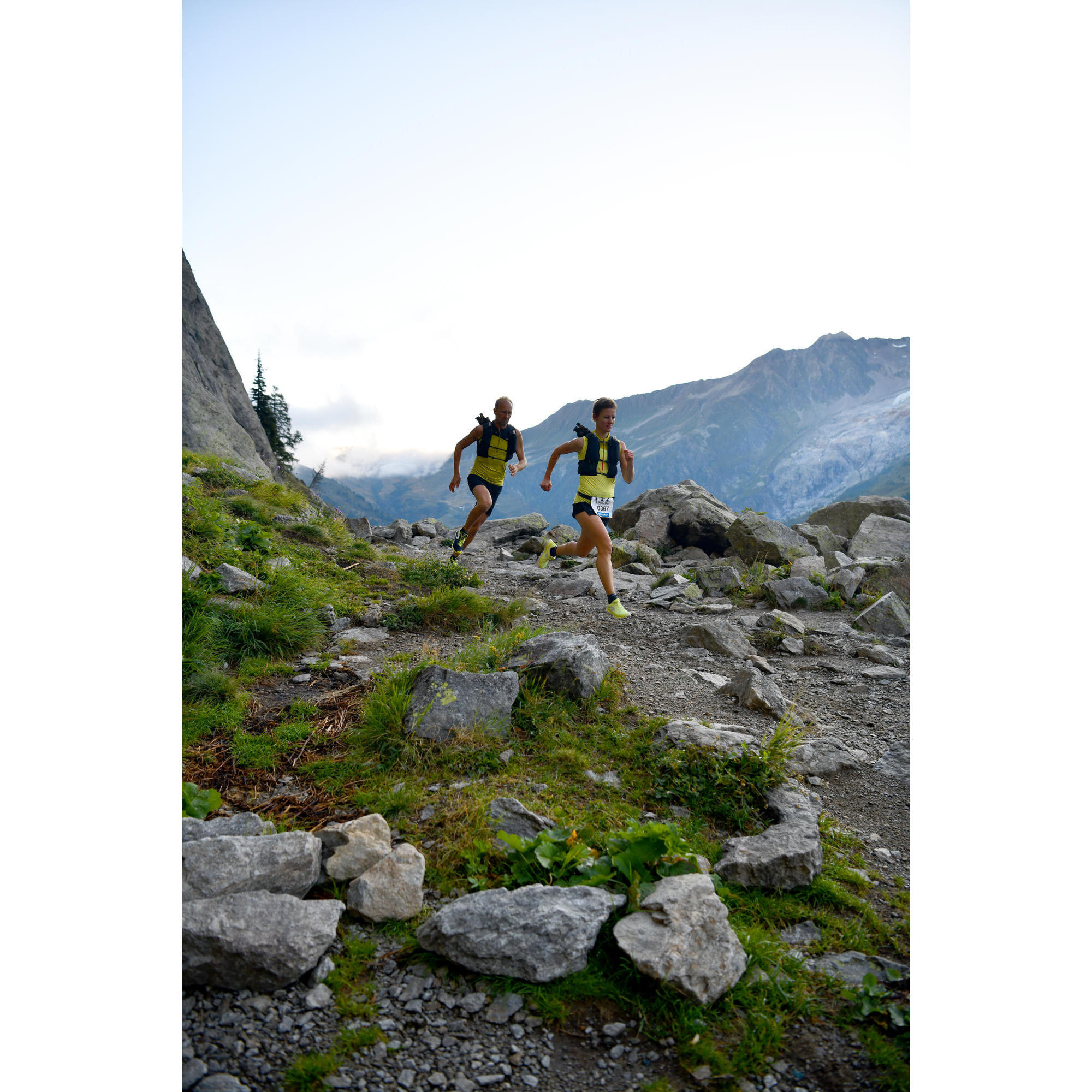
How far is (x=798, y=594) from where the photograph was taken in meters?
8.66

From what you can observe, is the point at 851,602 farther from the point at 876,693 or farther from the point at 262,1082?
the point at 262,1082

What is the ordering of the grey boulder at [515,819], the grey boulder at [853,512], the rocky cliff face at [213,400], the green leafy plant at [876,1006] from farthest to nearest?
the rocky cliff face at [213,400], the grey boulder at [853,512], the grey boulder at [515,819], the green leafy plant at [876,1006]

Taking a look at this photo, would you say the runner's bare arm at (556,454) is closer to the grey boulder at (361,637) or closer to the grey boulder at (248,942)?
the grey boulder at (361,637)

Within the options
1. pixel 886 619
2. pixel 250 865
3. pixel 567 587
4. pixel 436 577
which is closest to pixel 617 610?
pixel 567 587

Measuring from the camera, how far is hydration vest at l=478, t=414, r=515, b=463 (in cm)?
931

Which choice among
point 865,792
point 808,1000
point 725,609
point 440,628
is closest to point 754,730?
point 865,792

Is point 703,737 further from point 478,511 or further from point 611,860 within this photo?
point 478,511

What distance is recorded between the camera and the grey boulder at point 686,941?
215 cm

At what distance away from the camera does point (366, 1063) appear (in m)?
1.91

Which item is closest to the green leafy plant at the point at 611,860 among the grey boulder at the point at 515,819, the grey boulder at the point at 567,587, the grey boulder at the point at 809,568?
the grey boulder at the point at 515,819

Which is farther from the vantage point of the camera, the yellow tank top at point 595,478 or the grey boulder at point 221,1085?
the yellow tank top at point 595,478

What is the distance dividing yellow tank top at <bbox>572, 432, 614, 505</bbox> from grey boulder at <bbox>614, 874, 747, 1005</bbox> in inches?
220

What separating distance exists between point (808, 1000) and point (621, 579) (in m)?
7.91

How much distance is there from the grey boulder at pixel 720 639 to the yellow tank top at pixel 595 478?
2101mm
